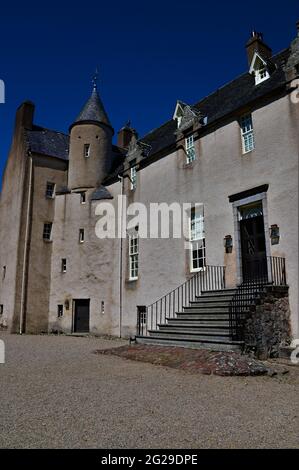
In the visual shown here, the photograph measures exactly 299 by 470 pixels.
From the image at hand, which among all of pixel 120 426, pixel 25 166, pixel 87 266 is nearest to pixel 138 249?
pixel 87 266

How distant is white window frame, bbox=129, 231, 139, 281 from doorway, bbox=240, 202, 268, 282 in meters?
6.65

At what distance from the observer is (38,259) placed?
23.2m

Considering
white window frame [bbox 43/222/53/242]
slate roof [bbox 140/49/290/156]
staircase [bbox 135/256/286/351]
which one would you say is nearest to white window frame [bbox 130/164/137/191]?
slate roof [bbox 140/49/290/156]

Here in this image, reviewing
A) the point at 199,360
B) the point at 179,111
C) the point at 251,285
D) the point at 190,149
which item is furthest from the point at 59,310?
the point at 199,360

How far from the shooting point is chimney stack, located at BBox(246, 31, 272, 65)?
17.3m

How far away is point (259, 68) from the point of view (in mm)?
15812

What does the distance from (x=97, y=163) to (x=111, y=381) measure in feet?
57.8

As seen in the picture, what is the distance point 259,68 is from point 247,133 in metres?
3.68

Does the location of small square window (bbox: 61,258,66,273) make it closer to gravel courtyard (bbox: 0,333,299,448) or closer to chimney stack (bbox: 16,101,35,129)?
chimney stack (bbox: 16,101,35,129)

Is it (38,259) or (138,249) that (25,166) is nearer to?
(38,259)

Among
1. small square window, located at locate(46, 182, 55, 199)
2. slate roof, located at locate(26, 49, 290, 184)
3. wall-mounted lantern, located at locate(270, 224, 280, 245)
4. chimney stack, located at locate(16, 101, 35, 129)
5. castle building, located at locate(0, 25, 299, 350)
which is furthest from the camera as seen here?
chimney stack, located at locate(16, 101, 35, 129)

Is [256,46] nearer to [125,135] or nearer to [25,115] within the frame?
[125,135]

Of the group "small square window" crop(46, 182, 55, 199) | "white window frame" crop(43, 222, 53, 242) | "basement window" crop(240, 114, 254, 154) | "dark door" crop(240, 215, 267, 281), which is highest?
"small square window" crop(46, 182, 55, 199)

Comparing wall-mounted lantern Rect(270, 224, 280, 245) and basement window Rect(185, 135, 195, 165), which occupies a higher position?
basement window Rect(185, 135, 195, 165)
